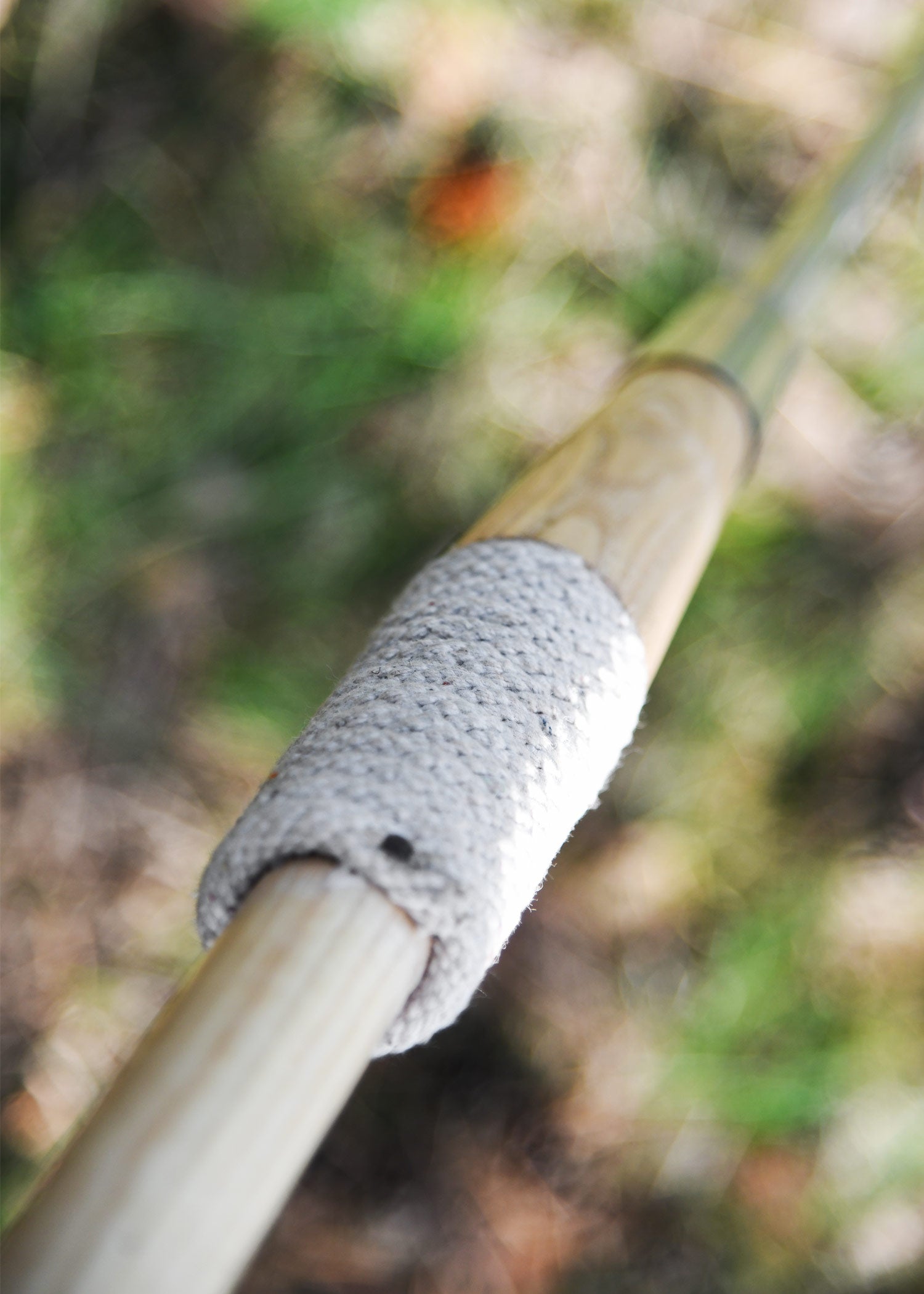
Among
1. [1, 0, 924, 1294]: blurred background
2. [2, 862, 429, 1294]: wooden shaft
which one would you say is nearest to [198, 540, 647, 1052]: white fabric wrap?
[2, 862, 429, 1294]: wooden shaft

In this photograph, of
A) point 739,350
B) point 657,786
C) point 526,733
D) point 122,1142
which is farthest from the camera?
point 657,786

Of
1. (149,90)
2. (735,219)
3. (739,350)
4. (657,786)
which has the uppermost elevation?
(735,219)

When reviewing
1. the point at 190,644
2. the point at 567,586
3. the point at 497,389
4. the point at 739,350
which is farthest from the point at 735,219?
the point at 567,586

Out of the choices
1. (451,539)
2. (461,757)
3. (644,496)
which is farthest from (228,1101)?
(451,539)

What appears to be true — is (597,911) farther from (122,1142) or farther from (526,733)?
(122,1142)

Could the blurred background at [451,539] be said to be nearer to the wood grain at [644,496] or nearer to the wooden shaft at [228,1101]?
the wood grain at [644,496]

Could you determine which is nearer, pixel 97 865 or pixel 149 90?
pixel 97 865
